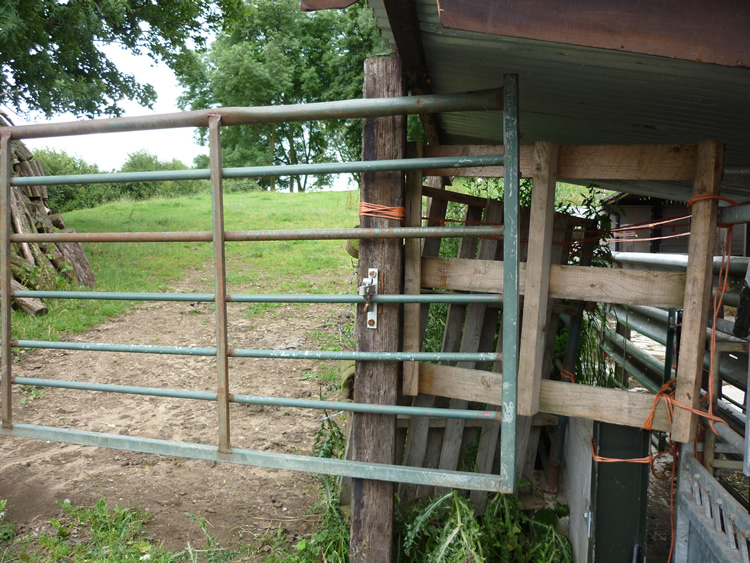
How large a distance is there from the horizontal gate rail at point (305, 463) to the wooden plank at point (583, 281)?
2.88ft

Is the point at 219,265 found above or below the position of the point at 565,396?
above

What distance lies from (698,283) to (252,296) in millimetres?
1881

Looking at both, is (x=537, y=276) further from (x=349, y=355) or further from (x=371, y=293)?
(x=349, y=355)

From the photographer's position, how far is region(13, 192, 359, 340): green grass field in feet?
24.0

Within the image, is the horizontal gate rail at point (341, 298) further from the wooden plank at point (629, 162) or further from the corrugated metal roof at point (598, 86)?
the corrugated metal roof at point (598, 86)

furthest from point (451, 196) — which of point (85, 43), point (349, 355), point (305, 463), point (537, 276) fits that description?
point (85, 43)

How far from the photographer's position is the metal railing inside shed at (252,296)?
2.36 metres

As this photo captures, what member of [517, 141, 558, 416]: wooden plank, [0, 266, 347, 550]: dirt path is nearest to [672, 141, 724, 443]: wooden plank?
[517, 141, 558, 416]: wooden plank

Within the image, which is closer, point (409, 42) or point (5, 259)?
point (409, 42)

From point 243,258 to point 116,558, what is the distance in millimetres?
9006

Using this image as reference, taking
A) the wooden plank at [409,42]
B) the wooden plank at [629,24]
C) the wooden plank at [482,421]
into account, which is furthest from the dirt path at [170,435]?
the wooden plank at [629,24]

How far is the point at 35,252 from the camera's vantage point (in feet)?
25.6

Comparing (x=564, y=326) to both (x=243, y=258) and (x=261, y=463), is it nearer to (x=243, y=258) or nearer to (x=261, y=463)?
(x=261, y=463)

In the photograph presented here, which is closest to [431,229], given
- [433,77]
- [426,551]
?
[433,77]
